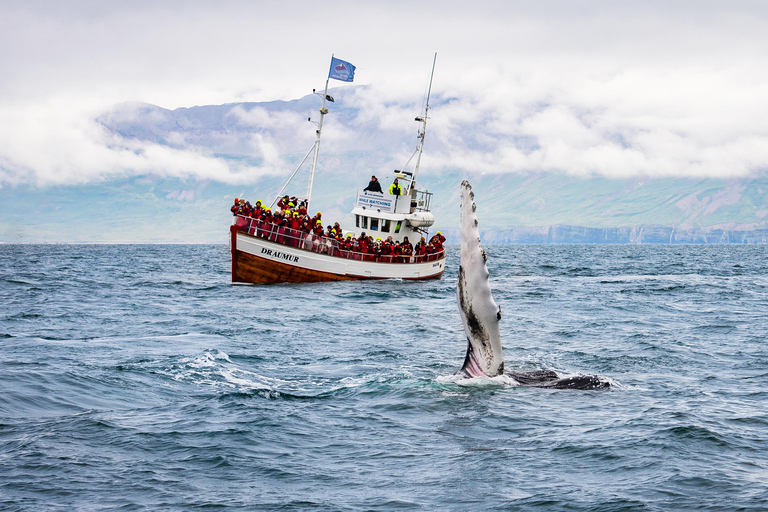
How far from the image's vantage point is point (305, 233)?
3694 cm

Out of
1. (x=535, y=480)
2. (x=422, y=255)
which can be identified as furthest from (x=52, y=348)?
(x=422, y=255)

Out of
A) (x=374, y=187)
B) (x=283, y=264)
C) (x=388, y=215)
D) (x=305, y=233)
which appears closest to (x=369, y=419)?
(x=305, y=233)

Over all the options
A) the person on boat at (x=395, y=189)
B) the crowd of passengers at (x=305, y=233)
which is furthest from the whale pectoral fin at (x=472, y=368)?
the person on boat at (x=395, y=189)

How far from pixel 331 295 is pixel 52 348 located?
15.8 metres

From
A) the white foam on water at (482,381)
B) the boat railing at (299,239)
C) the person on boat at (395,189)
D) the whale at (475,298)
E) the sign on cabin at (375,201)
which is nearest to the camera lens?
the whale at (475,298)

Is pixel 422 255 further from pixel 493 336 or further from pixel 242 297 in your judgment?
pixel 493 336

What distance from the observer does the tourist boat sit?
36.4m

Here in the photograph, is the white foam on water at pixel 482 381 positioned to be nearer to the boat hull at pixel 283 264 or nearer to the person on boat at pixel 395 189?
the boat hull at pixel 283 264

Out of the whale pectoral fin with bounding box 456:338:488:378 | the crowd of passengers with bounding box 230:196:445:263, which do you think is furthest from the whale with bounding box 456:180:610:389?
the crowd of passengers with bounding box 230:196:445:263

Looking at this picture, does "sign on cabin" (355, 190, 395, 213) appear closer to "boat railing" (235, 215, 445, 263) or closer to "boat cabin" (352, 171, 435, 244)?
"boat cabin" (352, 171, 435, 244)

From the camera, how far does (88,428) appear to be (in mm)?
10102

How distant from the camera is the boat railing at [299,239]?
118ft

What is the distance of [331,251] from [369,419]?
2770 centimetres

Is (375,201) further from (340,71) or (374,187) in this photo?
(340,71)
